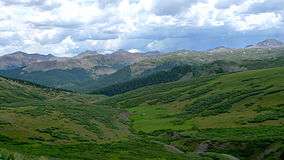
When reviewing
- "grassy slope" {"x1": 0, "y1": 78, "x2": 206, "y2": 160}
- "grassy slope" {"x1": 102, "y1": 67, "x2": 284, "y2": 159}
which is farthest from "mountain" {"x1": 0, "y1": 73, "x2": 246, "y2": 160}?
"grassy slope" {"x1": 102, "y1": 67, "x2": 284, "y2": 159}

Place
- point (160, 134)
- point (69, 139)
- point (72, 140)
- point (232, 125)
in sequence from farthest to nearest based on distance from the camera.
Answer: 1. point (232, 125)
2. point (160, 134)
3. point (69, 139)
4. point (72, 140)

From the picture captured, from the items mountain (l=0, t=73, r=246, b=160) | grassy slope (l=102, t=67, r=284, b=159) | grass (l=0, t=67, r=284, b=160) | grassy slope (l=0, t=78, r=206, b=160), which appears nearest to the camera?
mountain (l=0, t=73, r=246, b=160)

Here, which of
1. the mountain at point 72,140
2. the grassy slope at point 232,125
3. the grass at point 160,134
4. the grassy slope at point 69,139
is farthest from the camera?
the grassy slope at point 232,125

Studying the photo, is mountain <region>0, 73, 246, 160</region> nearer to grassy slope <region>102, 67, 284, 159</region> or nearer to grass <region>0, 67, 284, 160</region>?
grass <region>0, 67, 284, 160</region>

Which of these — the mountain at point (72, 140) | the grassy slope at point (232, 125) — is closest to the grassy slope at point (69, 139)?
the mountain at point (72, 140)

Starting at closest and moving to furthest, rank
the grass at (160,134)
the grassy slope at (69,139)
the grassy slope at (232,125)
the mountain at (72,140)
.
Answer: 1. the mountain at (72,140)
2. the grassy slope at (69,139)
3. the grass at (160,134)
4. the grassy slope at (232,125)

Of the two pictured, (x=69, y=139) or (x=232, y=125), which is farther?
(x=232, y=125)

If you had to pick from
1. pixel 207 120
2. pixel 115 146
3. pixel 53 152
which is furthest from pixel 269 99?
pixel 53 152

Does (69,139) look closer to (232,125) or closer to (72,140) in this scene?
(72,140)

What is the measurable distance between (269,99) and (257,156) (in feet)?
276

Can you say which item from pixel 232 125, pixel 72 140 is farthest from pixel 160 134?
pixel 72 140

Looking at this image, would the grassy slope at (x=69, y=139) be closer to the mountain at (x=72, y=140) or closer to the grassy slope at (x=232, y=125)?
the mountain at (x=72, y=140)

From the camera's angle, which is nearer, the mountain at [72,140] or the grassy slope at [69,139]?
the mountain at [72,140]

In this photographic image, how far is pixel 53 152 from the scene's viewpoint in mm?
82500
